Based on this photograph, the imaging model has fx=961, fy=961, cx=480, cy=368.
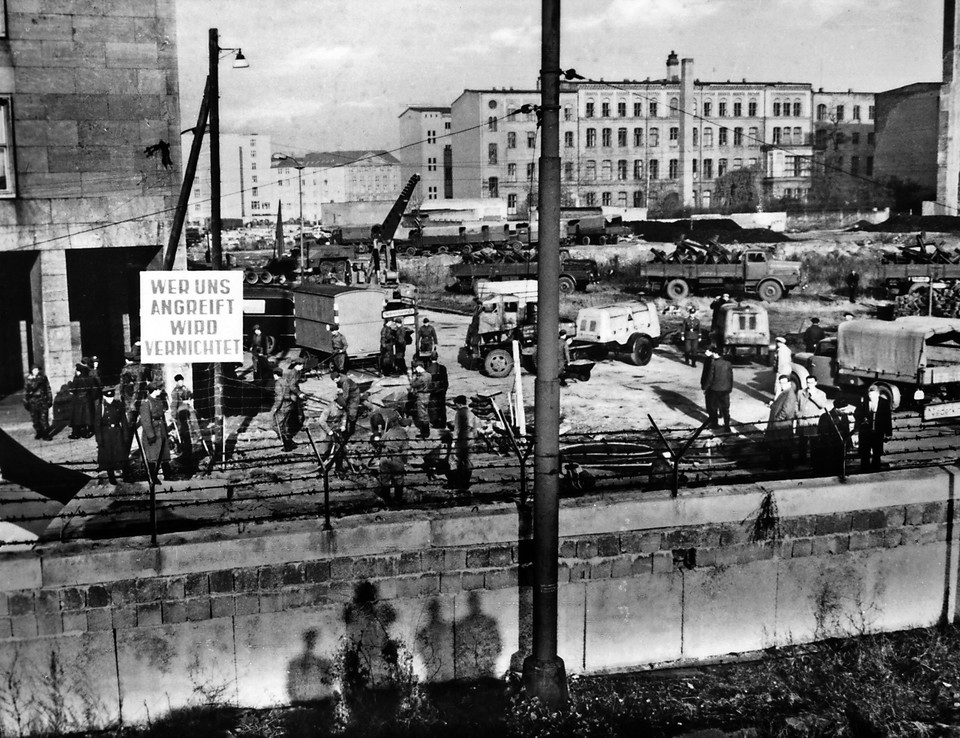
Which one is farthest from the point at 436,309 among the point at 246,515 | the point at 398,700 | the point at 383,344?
the point at 398,700

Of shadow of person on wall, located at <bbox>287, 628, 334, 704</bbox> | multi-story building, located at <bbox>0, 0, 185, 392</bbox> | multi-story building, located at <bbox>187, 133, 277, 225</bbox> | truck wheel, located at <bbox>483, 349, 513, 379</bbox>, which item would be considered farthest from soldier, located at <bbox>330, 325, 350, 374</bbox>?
shadow of person on wall, located at <bbox>287, 628, 334, 704</bbox>

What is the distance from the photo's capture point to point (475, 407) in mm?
17844

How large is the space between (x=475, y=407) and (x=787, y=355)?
6.92 m

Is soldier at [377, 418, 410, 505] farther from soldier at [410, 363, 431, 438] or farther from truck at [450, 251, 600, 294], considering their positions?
truck at [450, 251, 600, 294]

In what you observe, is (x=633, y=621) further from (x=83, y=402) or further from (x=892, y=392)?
(x=83, y=402)

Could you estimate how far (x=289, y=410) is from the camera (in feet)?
58.3

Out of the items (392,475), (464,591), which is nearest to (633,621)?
(464,591)

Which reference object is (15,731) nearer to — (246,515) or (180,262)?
(246,515)

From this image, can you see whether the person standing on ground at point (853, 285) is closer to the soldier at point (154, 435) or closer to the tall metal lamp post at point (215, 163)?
the tall metal lamp post at point (215, 163)

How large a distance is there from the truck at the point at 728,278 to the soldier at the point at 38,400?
22621mm

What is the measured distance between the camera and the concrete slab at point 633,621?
11.1 metres

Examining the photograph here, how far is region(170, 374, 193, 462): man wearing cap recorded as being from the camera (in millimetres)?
15836

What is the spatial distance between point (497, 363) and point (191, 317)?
924cm

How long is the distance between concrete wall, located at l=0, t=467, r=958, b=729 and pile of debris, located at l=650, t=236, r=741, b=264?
24745 millimetres
